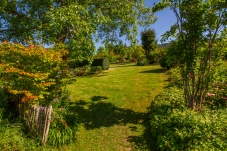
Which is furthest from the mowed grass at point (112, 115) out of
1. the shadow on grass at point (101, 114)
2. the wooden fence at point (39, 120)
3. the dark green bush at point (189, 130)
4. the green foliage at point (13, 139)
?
the green foliage at point (13, 139)

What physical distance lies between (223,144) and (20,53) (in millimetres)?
6841

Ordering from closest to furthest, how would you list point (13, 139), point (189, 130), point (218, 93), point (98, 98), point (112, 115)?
point (13, 139) < point (189, 130) < point (112, 115) < point (218, 93) < point (98, 98)

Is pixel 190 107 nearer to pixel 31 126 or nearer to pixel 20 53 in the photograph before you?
pixel 31 126

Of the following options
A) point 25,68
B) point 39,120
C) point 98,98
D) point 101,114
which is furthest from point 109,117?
point 25,68

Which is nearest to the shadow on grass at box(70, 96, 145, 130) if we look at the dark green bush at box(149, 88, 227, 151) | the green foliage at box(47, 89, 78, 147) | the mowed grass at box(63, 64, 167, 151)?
the mowed grass at box(63, 64, 167, 151)

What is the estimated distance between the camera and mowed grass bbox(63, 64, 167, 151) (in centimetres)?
701

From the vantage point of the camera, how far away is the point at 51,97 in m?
8.39

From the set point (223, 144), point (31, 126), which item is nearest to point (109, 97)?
point (31, 126)

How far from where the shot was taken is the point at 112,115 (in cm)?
919

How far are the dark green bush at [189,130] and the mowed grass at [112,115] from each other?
679 mm

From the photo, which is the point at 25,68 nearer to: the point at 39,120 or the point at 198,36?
the point at 39,120

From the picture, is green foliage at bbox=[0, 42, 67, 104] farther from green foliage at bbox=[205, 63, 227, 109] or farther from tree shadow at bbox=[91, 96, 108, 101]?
green foliage at bbox=[205, 63, 227, 109]

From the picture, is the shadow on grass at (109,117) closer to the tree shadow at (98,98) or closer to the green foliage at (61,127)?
the tree shadow at (98,98)

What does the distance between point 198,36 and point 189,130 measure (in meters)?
3.42
